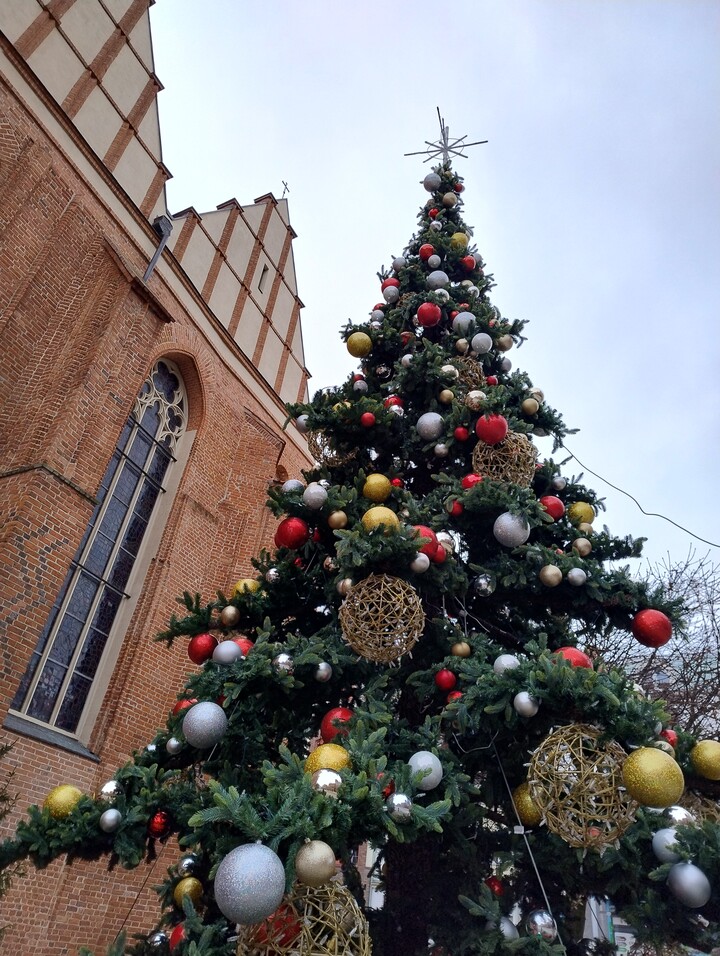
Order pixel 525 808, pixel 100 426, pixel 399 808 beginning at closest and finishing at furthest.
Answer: pixel 399 808, pixel 525 808, pixel 100 426

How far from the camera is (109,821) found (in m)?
2.47

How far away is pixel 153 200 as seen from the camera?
9.86 metres

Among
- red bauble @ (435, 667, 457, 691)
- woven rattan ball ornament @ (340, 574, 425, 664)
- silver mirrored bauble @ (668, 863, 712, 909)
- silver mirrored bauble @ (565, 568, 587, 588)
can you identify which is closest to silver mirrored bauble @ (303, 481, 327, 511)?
woven rattan ball ornament @ (340, 574, 425, 664)

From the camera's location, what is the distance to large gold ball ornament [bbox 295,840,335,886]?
67.8 inches

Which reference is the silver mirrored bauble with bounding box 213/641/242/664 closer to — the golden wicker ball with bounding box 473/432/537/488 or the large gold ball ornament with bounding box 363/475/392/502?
the large gold ball ornament with bounding box 363/475/392/502

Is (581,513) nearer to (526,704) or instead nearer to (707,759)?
(707,759)

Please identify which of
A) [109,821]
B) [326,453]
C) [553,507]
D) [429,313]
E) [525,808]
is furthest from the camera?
[429,313]

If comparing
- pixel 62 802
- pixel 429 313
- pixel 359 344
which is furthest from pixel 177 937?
pixel 429 313

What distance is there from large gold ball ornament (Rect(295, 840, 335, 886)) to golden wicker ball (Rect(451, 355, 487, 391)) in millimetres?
3252

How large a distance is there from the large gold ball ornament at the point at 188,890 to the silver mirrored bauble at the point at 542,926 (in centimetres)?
136

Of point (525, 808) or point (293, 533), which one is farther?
point (293, 533)

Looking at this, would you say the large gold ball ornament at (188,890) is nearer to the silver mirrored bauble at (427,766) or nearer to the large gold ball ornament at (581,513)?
the silver mirrored bauble at (427,766)

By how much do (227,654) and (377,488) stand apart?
127 centimetres

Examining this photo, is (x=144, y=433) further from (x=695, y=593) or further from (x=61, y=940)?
(x=695, y=593)
